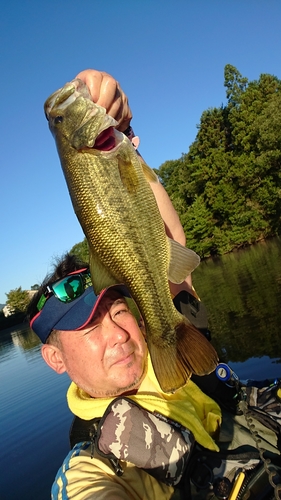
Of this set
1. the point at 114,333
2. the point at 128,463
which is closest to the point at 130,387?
the point at 114,333

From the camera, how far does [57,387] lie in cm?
1459

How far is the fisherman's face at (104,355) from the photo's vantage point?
2.78 metres

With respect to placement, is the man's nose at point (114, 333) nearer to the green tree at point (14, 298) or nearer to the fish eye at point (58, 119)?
the fish eye at point (58, 119)

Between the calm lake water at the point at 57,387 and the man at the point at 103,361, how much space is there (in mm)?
3227

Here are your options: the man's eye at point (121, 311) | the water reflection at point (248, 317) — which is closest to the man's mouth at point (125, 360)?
the man's eye at point (121, 311)

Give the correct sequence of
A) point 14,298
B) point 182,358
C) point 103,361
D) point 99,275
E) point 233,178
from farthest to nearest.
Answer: point 14,298 < point 233,178 < point 103,361 < point 99,275 < point 182,358

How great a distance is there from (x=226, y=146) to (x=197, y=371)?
5205 cm

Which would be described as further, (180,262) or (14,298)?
(14,298)

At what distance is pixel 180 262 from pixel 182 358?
0.56 metres

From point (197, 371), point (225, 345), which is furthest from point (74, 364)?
point (225, 345)

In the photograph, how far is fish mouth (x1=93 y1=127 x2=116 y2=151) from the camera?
91.4 inches

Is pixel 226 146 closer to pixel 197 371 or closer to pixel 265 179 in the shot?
pixel 265 179

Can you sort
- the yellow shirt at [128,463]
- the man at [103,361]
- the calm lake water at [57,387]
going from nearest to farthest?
the yellow shirt at [128,463] < the man at [103,361] < the calm lake water at [57,387]

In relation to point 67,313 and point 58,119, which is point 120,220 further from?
point 67,313
